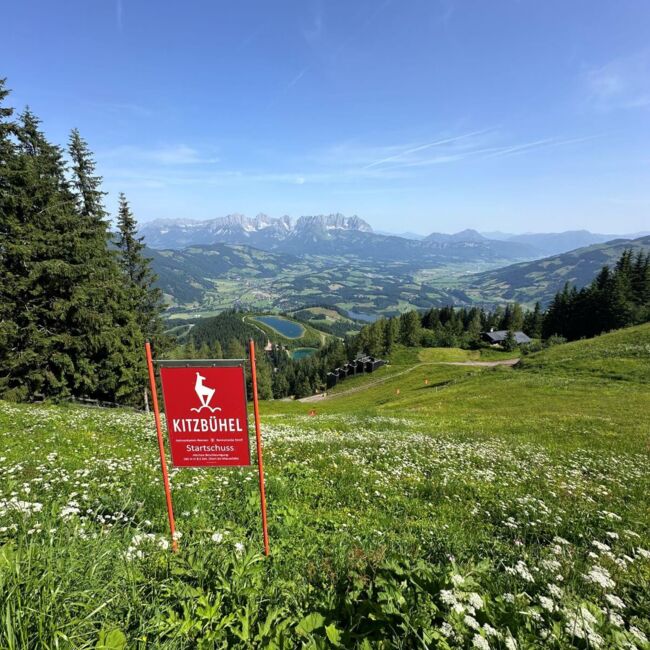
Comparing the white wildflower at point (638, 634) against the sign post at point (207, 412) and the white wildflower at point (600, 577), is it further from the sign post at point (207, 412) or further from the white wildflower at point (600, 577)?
the sign post at point (207, 412)

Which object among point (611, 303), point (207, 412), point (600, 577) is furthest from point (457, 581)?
point (611, 303)

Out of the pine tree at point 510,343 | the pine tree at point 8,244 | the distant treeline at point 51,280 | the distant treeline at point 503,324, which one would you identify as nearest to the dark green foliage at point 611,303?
the distant treeline at point 503,324

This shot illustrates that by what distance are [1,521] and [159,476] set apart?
12.7 feet

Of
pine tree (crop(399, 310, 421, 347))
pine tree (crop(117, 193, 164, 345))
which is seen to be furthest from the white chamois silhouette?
pine tree (crop(399, 310, 421, 347))

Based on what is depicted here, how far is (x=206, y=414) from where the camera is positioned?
5.68 meters

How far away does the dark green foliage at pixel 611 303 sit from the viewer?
75.3 m

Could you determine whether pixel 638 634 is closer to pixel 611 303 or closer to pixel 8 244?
pixel 8 244

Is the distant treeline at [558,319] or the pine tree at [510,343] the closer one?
the distant treeline at [558,319]

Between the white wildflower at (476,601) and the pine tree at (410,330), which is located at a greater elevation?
the white wildflower at (476,601)

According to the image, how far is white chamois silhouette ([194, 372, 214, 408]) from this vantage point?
18.2 feet

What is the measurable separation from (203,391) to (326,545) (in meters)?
3.71

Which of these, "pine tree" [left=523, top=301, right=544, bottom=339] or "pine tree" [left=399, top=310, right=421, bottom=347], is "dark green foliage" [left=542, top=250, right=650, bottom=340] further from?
"pine tree" [left=399, top=310, right=421, bottom=347]

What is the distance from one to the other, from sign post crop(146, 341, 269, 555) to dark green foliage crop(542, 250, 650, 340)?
95155 mm

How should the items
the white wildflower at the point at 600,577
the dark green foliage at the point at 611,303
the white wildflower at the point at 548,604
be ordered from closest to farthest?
the white wildflower at the point at 548,604, the white wildflower at the point at 600,577, the dark green foliage at the point at 611,303
